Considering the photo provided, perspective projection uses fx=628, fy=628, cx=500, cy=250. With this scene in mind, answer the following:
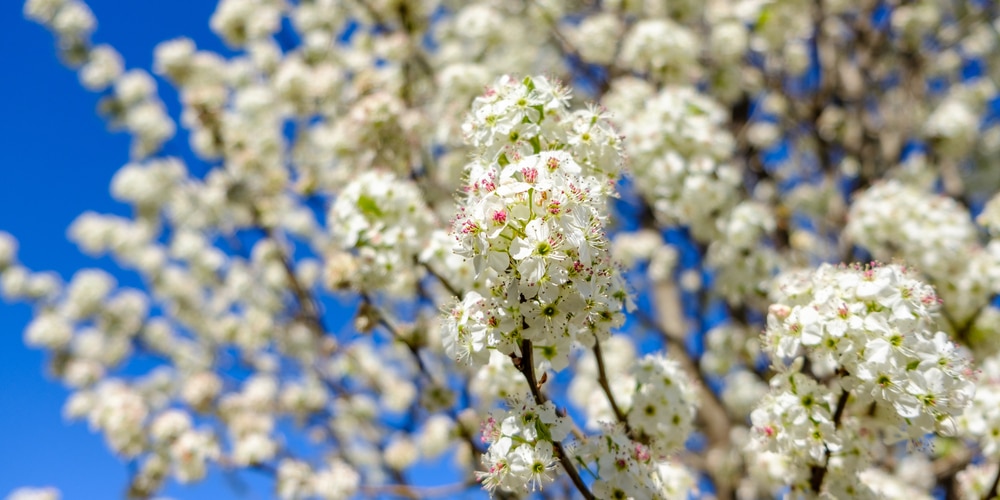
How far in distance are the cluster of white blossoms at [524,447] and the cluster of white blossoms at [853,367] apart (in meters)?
1.06

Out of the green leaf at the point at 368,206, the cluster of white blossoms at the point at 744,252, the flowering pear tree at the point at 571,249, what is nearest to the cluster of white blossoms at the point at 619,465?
the flowering pear tree at the point at 571,249

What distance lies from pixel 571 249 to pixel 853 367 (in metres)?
1.28

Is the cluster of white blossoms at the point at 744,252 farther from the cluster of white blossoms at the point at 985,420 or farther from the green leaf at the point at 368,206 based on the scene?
the green leaf at the point at 368,206

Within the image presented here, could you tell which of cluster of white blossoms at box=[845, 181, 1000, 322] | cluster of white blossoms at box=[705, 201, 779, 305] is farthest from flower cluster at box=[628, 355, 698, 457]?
cluster of white blossoms at box=[845, 181, 1000, 322]

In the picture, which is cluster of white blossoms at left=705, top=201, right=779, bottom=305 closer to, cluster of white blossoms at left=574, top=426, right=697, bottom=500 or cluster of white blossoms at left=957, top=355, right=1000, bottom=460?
cluster of white blossoms at left=957, top=355, right=1000, bottom=460

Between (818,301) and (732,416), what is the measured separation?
518cm

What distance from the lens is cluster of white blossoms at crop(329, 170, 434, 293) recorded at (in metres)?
3.55

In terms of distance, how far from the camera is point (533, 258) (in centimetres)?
201

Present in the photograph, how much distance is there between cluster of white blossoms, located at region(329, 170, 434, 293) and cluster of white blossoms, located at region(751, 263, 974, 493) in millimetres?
1954

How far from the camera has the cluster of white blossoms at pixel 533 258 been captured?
6.72 ft

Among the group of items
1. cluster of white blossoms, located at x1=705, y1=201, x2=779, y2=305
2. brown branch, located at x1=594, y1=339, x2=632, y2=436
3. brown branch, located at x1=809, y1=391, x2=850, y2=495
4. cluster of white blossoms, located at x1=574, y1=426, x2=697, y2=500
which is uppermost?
cluster of white blossoms, located at x1=705, y1=201, x2=779, y2=305

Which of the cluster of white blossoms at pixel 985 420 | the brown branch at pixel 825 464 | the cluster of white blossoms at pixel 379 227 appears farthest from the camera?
the cluster of white blossoms at pixel 379 227

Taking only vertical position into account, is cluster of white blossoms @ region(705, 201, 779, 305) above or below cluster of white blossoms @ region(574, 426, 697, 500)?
above

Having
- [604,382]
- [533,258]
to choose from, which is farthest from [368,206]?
[533,258]
